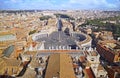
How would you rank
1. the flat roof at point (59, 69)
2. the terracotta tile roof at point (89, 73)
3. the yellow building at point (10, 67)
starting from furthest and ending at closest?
the yellow building at point (10, 67) → the terracotta tile roof at point (89, 73) → the flat roof at point (59, 69)

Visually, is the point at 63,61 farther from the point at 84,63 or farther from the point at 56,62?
the point at 84,63

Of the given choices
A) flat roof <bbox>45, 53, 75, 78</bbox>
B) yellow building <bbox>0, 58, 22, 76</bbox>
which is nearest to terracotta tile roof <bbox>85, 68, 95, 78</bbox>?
flat roof <bbox>45, 53, 75, 78</bbox>

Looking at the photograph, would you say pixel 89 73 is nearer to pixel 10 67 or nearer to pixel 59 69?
pixel 59 69

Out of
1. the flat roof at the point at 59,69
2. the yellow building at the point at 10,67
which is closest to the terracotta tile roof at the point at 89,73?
the flat roof at the point at 59,69

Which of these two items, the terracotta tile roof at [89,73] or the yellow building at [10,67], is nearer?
the terracotta tile roof at [89,73]

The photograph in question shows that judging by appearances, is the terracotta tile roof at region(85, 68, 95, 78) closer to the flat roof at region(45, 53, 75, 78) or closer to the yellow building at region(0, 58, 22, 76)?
the flat roof at region(45, 53, 75, 78)

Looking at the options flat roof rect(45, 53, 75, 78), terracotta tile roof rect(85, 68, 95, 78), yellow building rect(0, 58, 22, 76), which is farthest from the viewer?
yellow building rect(0, 58, 22, 76)

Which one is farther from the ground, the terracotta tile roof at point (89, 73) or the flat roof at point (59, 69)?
the flat roof at point (59, 69)

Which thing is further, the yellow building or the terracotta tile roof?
the yellow building

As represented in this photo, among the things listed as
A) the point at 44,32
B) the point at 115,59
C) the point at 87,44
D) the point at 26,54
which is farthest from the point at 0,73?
the point at 44,32

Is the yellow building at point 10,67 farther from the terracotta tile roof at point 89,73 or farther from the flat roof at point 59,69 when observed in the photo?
the terracotta tile roof at point 89,73

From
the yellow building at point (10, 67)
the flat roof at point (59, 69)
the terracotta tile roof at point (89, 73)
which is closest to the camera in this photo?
the flat roof at point (59, 69)
